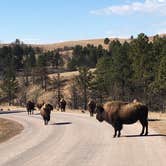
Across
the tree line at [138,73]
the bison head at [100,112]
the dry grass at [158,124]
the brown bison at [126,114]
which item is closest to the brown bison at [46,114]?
the dry grass at [158,124]

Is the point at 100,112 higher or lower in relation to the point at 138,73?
higher

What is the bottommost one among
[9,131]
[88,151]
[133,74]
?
[9,131]

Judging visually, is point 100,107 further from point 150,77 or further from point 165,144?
point 150,77

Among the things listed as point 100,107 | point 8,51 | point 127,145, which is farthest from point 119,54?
point 8,51

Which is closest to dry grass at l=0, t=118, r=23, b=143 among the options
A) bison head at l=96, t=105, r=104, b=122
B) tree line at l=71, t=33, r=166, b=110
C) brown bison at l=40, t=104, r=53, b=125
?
brown bison at l=40, t=104, r=53, b=125

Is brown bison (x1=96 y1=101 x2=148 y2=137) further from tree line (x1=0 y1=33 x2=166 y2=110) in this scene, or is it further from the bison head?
tree line (x1=0 y1=33 x2=166 y2=110)

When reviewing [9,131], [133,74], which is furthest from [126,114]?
[133,74]

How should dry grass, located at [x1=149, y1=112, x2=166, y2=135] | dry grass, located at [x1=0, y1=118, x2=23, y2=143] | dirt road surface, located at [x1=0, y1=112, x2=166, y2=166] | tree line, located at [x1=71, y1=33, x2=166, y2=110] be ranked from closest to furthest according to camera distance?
1. dirt road surface, located at [x1=0, y1=112, x2=166, y2=166]
2. dry grass, located at [x1=149, y1=112, x2=166, y2=135]
3. dry grass, located at [x1=0, y1=118, x2=23, y2=143]
4. tree line, located at [x1=71, y1=33, x2=166, y2=110]

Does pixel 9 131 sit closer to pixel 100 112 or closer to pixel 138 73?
pixel 100 112

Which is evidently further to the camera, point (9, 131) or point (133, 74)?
point (133, 74)

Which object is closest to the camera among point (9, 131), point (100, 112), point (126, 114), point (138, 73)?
point (126, 114)

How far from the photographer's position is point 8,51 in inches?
7869

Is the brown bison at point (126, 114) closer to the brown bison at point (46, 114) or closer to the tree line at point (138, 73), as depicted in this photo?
the brown bison at point (46, 114)

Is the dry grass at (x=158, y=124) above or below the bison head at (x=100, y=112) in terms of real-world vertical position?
below
